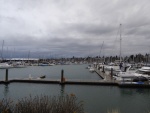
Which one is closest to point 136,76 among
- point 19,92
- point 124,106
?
point 124,106

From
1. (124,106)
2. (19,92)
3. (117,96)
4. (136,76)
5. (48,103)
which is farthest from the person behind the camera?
(136,76)

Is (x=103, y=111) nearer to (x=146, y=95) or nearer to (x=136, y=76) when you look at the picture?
(x=146, y=95)

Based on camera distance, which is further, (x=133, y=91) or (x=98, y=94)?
(x=133, y=91)

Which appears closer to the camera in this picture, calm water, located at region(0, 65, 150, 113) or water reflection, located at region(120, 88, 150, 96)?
calm water, located at region(0, 65, 150, 113)

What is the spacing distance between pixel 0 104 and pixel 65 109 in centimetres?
304

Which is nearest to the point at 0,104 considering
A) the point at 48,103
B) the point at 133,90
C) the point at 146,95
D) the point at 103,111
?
the point at 48,103

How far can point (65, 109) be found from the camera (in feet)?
30.3

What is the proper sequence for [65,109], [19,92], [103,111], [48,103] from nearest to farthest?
[65,109]
[48,103]
[103,111]
[19,92]

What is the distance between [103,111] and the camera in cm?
2153

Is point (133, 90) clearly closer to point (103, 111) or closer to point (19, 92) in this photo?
point (103, 111)

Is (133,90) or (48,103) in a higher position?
(48,103)

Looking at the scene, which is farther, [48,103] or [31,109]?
[48,103]

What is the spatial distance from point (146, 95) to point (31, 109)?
25927 mm

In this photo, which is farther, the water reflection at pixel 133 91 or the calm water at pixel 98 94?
the water reflection at pixel 133 91
